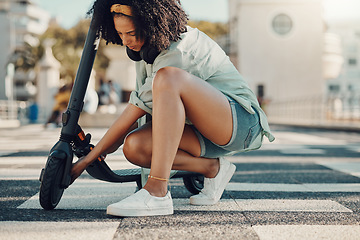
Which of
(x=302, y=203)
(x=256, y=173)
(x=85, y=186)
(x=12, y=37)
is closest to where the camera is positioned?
(x=302, y=203)

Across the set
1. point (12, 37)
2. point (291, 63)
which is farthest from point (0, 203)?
point (12, 37)

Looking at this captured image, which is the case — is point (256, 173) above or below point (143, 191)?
below

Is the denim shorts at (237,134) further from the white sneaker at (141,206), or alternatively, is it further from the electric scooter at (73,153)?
the white sneaker at (141,206)

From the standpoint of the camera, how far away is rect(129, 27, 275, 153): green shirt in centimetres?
219

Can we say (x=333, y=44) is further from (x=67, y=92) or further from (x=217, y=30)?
(x=67, y=92)

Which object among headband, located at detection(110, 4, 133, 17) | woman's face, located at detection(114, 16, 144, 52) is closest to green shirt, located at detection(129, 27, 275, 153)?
woman's face, located at detection(114, 16, 144, 52)

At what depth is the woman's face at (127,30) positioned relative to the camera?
2.17 m

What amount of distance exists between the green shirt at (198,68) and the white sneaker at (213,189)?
20 centimetres

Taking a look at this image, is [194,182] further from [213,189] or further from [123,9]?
[123,9]

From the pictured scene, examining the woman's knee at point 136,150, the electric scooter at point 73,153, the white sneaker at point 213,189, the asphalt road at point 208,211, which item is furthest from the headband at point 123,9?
the white sneaker at point 213,189

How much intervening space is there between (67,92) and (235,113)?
1030cm

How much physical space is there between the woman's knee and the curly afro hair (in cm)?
46

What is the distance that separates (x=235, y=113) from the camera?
231 centimetres

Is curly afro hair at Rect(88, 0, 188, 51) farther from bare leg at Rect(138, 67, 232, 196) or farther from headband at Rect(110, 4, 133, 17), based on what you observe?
bare leg at Rect(138, 67, 232, 196)
